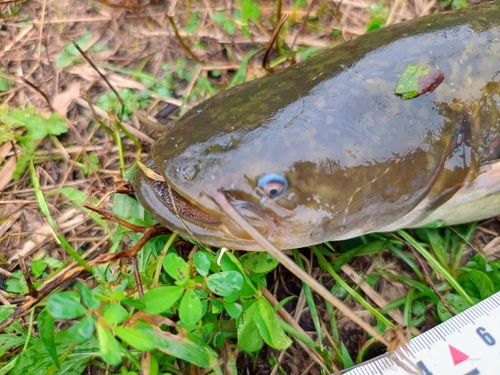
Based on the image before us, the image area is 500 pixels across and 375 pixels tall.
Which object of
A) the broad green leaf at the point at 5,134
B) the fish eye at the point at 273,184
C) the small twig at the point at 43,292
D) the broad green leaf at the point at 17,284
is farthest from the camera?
the broad green leaf at the point at 5,134

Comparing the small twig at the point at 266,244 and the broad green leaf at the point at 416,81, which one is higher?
the broad green leaf at the point at 416,81

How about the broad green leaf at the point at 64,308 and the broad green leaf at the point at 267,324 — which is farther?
the broad green leaf at the point at 267,324

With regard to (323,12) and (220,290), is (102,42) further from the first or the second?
(220,290)

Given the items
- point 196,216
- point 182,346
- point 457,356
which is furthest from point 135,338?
point 457,356

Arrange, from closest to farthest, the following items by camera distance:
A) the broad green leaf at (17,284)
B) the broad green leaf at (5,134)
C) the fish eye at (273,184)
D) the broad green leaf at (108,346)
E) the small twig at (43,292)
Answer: the broad green leaf at (108,346)
the fish eye at (273,184)
the small twig at (43,292)
the broad green leaf at (17,284)
the broad green leaf at (5,134)

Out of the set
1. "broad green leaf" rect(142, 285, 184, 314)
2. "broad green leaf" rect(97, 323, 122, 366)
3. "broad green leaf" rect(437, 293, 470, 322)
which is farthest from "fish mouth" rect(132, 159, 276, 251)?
"broad green leaf" rect(437, 293, 470, 322)

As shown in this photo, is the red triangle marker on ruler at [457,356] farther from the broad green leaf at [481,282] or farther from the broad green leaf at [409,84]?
the broad green leaf at [409,84]

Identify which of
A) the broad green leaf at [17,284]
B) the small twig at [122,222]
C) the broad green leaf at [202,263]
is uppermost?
the broad green leaf at [202,263]

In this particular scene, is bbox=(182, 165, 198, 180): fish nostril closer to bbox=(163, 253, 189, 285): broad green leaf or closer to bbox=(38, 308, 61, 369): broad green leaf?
bbox=(163, 253, 189, 285): broad green leaf

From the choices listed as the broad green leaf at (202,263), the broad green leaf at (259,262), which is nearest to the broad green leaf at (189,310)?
the broad green leaf at (202,263)
